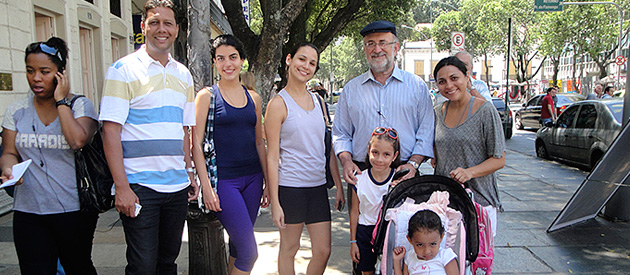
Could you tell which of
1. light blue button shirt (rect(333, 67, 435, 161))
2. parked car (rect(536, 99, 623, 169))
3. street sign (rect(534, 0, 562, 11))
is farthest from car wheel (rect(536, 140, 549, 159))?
light blue button shirt (rect(333, 67, 435, 161))

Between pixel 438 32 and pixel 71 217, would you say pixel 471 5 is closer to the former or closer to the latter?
pixel 438 32

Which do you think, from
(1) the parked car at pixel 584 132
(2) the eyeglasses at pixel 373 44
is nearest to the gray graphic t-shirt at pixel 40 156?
(2) the eyeglasses at pixel 373 44

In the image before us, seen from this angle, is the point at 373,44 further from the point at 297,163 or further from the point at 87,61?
the point at 87,61

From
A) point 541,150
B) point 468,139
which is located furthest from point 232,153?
point 541,150

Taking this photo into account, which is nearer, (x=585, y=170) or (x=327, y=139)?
(x=327, y=139)

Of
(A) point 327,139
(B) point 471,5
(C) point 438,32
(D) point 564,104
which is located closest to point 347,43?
(C) point 438,32

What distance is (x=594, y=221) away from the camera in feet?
20.1

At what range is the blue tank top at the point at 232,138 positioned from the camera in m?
3.17

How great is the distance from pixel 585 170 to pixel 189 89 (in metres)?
10.1

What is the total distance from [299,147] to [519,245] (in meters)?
3.27

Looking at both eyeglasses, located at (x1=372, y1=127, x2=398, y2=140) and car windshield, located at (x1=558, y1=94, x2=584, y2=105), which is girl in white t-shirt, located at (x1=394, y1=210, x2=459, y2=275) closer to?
eyeglasses, located at (x1=372, y1=127, x2=398, y2=140)

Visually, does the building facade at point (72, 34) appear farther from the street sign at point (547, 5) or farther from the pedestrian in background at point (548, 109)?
the street sign at point (547, 5)

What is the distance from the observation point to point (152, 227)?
108 inches

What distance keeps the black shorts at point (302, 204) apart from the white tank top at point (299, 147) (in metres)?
0.05
